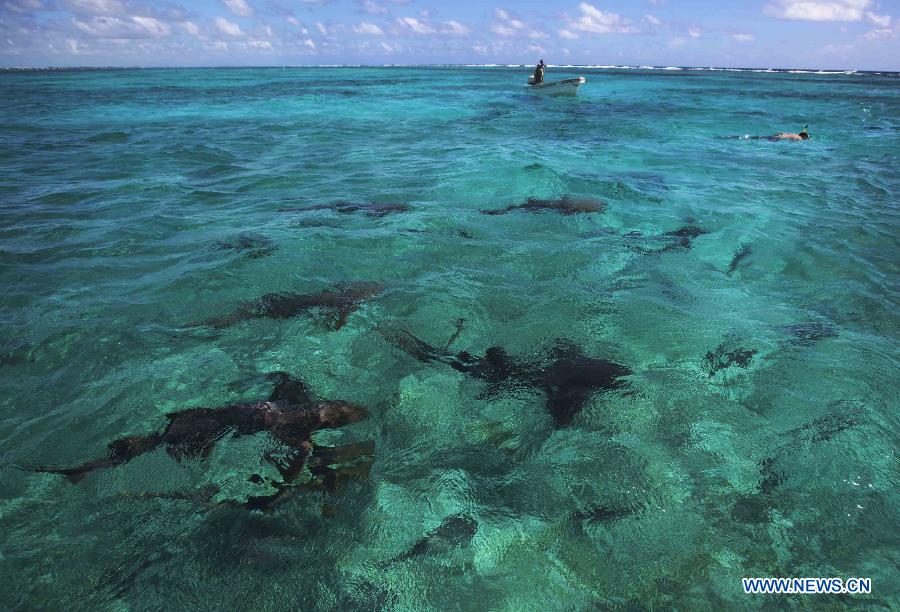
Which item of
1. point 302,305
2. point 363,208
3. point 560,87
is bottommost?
point 302,305

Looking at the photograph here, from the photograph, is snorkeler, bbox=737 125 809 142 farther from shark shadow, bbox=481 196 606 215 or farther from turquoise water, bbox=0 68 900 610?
shark shadow, bbox=481 196 606 215

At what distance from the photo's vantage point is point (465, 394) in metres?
5.03

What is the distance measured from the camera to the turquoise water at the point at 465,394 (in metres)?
3.35

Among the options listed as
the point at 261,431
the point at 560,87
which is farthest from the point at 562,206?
the point at 560,87

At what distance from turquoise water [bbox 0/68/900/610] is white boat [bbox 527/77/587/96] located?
976 inches

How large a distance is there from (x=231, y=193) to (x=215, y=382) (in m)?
8.92

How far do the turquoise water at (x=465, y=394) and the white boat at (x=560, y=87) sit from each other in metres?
24.8

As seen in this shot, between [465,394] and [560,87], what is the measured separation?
1400 inches

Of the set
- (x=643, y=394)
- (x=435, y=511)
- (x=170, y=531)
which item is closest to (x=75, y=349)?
(x=170, y=531)

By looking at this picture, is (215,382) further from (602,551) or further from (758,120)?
(758,120)

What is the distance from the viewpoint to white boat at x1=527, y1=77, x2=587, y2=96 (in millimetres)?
33875

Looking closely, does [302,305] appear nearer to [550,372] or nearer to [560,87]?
[550,372]

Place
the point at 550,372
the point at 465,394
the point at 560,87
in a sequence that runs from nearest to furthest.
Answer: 1. the point at 465,394
2. the point at 550,372
3. the point at 560,87

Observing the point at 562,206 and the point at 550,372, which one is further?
the point at 562,206
